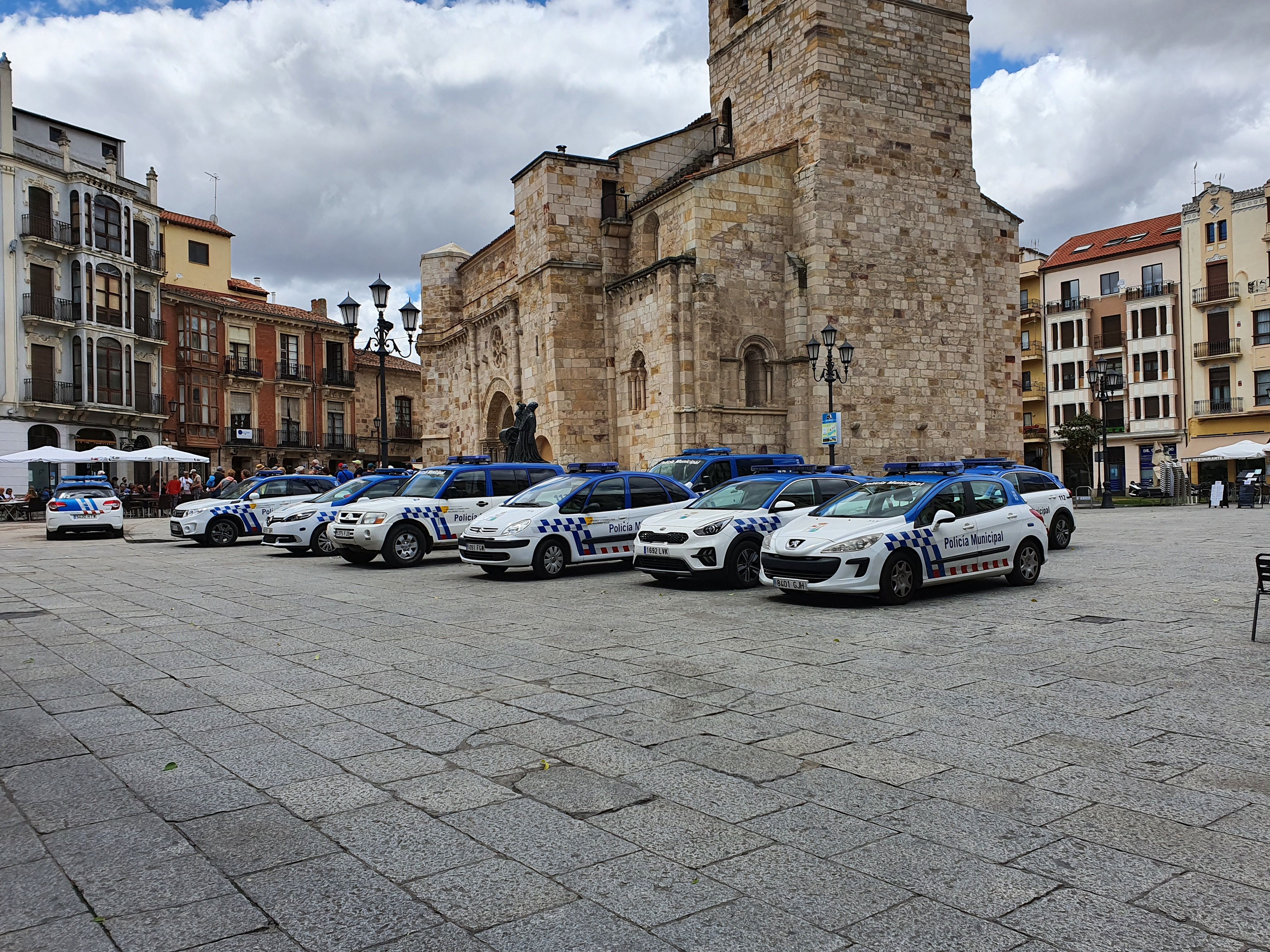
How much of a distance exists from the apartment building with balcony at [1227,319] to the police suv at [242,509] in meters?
48.2

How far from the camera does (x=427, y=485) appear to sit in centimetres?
1597

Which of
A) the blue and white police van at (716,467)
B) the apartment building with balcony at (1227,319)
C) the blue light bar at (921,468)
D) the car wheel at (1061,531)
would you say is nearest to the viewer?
the blue light bar at (921,468)

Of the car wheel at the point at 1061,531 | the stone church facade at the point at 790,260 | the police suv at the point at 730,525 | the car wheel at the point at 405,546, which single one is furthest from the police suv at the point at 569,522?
the stone church facade at the point at 790,260

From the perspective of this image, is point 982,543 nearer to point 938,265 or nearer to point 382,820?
point 382,820

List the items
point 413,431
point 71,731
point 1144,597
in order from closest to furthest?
point 71,731
point 1144,597
point 413,431

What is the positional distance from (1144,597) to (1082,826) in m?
7.33

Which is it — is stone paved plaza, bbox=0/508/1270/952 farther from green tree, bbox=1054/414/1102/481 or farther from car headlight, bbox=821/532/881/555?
green tree, bbox=1054/414/1102/481

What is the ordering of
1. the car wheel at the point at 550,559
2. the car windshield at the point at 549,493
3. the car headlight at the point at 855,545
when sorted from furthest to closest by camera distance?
the car windshield at the point at 549,493
the car wheel at the point at 550,559
the car headlight at the point at 855,545

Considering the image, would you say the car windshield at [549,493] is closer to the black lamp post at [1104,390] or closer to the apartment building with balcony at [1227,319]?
the black lamp post at [1104,390]

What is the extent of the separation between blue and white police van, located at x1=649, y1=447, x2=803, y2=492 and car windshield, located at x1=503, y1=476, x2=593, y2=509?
2983 mm

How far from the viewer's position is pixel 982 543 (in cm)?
1088

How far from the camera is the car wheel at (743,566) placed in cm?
1178

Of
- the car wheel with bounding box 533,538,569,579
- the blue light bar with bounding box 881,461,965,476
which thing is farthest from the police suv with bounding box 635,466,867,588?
the car wheel with bounding box 533,538,569,579

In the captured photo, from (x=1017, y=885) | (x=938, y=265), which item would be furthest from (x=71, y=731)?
(x=938, y=265)
